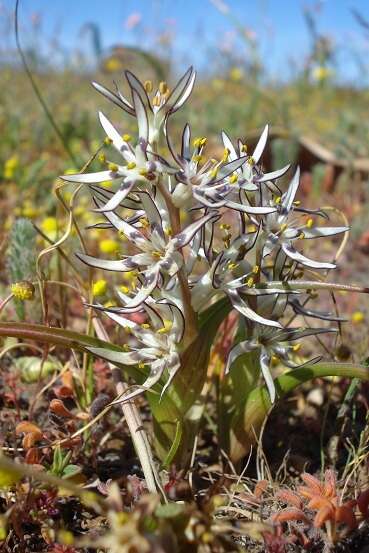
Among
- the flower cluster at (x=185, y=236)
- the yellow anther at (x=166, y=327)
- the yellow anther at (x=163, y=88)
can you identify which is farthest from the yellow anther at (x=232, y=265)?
the yellow anther at (x=163, y=88)

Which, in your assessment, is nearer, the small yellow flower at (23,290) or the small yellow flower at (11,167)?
the small yellow flower at (23,290)

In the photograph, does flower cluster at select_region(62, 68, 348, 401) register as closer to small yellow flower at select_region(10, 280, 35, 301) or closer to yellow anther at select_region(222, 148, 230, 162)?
yellow anther at select_region(222, 148, 230, 162)

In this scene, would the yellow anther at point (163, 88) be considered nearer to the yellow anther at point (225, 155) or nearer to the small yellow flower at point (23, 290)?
the yellow anther at point (225, 155)

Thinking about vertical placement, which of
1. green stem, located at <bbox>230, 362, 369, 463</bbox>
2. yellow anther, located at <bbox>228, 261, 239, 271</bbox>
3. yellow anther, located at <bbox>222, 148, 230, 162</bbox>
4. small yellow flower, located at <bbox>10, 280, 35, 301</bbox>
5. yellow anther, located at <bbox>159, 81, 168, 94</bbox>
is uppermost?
yellow anther, located at <bbox>159, 81, 168, 94</bbox>

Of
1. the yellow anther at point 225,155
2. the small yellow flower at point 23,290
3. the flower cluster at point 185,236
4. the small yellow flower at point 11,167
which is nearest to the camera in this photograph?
the flower cluster at point 185,236

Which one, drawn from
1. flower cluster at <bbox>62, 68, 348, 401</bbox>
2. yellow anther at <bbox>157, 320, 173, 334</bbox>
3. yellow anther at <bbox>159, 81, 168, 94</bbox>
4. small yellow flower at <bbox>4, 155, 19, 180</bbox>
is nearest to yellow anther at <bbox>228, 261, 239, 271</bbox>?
flower cluster at <bbox>62, 68, 348, 401</bbox>

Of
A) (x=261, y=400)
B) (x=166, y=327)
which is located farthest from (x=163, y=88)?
(x=261, y=400)

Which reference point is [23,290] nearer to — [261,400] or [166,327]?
[166,327]

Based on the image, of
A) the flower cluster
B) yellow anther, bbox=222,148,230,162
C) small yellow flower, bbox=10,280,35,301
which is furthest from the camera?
small yellow flower, bbox=10,280,35,301

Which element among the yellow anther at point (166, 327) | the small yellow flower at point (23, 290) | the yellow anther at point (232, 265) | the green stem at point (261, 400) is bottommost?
the green stem at point (261, 400)
